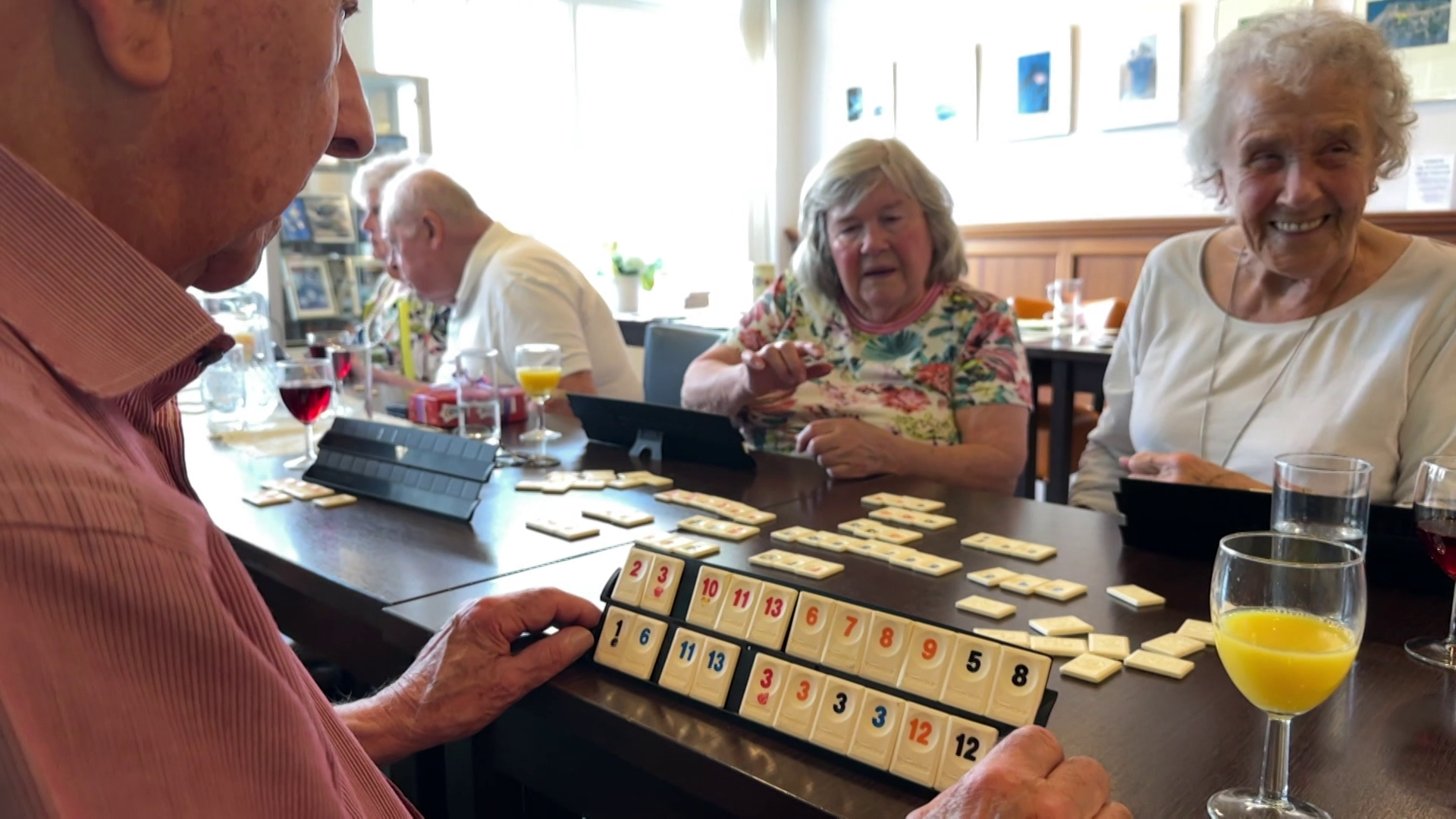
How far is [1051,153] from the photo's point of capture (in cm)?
555

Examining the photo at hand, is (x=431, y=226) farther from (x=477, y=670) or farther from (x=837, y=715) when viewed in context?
(x=837, y=715)

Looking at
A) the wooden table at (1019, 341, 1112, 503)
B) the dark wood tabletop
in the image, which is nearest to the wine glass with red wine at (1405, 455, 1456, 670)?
the dark wood tabletop

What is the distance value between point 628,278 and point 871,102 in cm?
194

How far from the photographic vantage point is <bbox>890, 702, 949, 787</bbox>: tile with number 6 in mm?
718

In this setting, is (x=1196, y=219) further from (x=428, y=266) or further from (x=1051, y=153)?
(x=428, y=266)

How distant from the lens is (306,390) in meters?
1.80

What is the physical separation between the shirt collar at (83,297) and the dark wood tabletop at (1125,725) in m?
0.48

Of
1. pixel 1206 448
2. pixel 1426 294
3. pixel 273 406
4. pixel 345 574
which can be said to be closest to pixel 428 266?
pixel 273 406

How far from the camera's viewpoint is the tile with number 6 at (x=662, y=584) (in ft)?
3.05

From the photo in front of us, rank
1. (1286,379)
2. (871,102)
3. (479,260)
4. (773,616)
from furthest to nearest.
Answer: (871,102), (479,260), (1286,379), (773,616)

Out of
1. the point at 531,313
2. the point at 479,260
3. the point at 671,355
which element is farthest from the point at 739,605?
the point at 479,260

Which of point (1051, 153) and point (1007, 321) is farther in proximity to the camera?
point (1051, 153)

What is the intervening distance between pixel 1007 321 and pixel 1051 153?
151 inches

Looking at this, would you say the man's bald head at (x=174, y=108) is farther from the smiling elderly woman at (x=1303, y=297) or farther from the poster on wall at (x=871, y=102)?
the poster on wall at (x=871, y=102)
